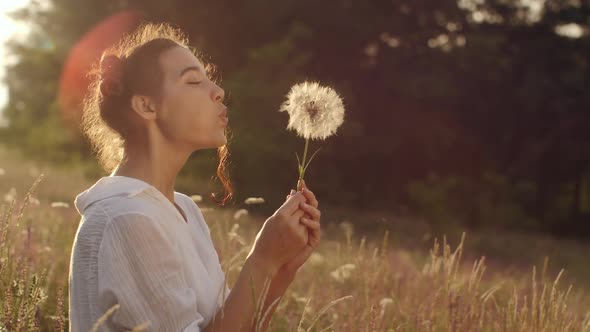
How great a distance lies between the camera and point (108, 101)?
267 centimetres

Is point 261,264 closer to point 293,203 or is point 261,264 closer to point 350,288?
point 293,203

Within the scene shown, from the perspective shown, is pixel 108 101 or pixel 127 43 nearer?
pixel 108 101

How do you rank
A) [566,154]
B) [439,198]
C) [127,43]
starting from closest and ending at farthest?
[127,43], [439,198], [566,154]

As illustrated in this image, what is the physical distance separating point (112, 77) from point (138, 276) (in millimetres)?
Answer: 814

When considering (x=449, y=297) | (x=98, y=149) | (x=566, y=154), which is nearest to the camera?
(x=98, y=149)

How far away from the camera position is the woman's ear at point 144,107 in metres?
2.60

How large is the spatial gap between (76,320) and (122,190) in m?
0.49

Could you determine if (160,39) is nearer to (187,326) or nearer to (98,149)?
(98,149)

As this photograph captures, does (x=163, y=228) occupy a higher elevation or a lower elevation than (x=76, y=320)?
higher

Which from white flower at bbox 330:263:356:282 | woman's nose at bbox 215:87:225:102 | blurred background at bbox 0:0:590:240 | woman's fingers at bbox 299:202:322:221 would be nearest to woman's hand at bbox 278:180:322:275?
woman's fingers at bbox 299:202:322:221

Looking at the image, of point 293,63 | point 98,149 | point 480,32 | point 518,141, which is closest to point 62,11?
point 293,63

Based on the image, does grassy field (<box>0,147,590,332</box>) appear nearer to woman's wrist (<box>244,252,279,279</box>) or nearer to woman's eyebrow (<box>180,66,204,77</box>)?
woman's wrist (<box>244,252,279,279</box>)

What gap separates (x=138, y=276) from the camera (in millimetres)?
2252

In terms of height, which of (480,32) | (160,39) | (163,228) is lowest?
(163,228)
